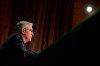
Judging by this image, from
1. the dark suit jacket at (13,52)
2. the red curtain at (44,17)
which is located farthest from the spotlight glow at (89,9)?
the dark suit jacket at (13,52)

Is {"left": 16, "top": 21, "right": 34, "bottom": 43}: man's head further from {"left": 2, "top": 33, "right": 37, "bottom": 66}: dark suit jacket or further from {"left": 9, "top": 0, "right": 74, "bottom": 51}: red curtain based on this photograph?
{"left": 9, "top": 0, "right": 74, "bottom": 51}: red curtain

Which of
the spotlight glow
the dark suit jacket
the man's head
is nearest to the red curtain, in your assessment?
the spotlight glow

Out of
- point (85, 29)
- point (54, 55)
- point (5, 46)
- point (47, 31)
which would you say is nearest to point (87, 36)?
point (85, 29)

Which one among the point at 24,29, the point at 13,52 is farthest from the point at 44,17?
the point at 13,52

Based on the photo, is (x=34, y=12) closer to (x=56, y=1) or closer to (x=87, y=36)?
(x=56, y=1)

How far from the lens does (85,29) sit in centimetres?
59

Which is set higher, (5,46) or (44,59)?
(5,46)

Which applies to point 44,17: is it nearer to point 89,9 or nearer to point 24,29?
point 89,9

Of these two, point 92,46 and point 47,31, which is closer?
point 92,46

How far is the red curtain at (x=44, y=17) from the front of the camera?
4.26 meters

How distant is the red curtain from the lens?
4258 millimetres

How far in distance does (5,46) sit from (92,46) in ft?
2.90

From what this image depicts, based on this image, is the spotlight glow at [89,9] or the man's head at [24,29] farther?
the spotlight glow at [89,9]

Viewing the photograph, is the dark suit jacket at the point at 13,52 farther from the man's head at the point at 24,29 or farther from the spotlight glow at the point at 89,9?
the spotlight glow at the point at 89,9
